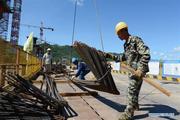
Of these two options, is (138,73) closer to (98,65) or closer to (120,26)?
(120,26)

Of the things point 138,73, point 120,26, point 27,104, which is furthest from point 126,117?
point 27,104

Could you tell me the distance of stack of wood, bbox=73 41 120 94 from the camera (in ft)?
25.8

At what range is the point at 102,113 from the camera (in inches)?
276

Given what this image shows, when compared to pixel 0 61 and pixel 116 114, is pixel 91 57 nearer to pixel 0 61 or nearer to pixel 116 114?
pixel 116 114

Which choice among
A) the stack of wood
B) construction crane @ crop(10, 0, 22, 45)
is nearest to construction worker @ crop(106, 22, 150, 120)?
the stack of wood

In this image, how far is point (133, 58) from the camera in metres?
6.64

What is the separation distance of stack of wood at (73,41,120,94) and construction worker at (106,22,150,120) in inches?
47.6

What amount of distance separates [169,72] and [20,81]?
71.8ft

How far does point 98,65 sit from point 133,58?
1464mm

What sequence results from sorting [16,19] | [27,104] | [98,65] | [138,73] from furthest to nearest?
[16,19]
[98,65]
[138,73]
[27,104]

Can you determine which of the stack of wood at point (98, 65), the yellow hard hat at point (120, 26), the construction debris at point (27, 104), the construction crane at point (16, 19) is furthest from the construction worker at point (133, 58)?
the construction crane at point (16, 19)

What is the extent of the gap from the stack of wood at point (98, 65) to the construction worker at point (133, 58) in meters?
1.21

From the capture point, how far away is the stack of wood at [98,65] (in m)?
7.87

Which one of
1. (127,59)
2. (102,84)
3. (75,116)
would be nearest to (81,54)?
(102,84)
